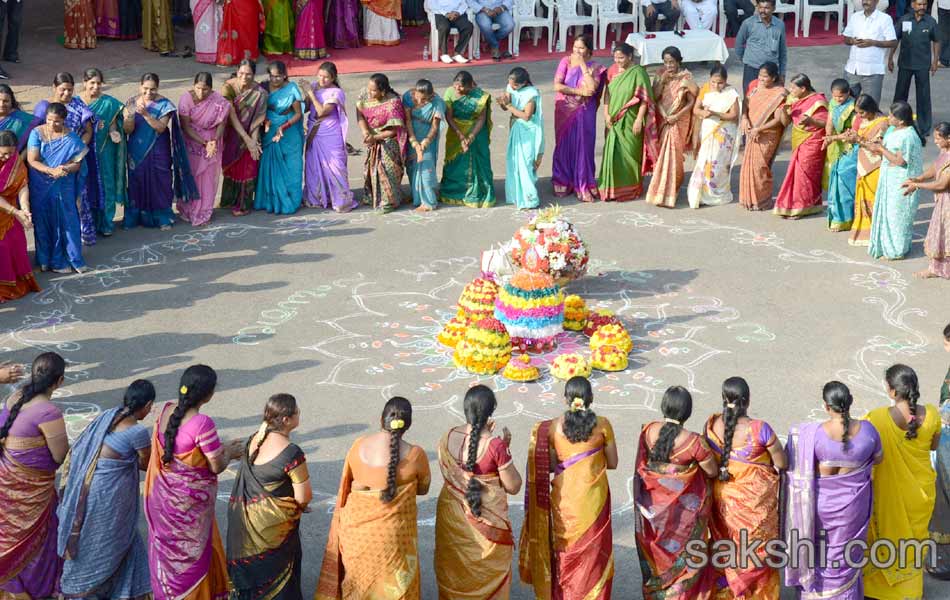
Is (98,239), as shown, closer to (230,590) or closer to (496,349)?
(496,349)

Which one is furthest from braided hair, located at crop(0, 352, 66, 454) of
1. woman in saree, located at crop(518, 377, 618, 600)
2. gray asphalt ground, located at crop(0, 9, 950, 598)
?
woman in saree, located at crop(518, 377, 618, 600)

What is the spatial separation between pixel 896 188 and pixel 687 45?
5.92 meters

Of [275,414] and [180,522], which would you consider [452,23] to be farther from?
[180,522]

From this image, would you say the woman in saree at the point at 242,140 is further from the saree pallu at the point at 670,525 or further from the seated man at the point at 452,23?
the saree pallu at the point at 670,525

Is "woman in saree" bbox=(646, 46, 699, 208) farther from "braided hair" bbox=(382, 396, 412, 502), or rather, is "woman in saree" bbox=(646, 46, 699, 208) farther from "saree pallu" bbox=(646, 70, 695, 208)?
"braided hair" bbox=(382, 396, 412, 502)

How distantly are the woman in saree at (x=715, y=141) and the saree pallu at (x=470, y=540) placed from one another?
22.9 ft

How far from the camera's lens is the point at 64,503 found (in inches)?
252

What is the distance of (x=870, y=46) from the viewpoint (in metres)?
14.5

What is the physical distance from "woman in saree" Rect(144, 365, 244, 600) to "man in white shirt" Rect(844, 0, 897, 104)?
10.0 meters

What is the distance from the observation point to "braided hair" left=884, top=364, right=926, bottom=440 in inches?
259

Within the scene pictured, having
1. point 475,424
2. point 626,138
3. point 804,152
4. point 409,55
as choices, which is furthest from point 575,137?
point 475,424

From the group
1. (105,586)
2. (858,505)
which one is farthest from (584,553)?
(105,586)

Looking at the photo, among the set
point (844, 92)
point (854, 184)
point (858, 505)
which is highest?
point (844, 92)

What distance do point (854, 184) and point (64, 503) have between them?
318 inches
